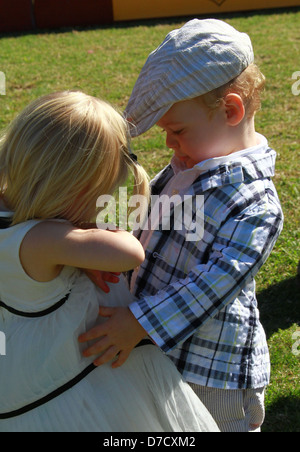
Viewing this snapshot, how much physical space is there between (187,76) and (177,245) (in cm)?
62

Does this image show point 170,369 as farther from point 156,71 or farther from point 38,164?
point 156,71

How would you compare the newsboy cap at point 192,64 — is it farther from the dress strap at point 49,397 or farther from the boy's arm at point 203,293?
the dress strap at point 49,397

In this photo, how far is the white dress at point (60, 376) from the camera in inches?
73.1

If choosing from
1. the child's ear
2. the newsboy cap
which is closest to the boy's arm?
the child's ear

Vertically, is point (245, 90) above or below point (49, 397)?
above

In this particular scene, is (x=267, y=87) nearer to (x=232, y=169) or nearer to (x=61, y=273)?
(x=232, y=169)

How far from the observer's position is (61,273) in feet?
6.30

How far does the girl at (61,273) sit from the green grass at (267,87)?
3.78ft

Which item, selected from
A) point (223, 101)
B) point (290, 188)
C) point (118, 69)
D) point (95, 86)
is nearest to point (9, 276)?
point (223, 101)

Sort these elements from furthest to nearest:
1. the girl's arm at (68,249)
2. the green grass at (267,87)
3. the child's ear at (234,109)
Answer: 1. the green grass at (267,87)
2. the child's ear at (234,109)
3. the girl's arm at (68,249)

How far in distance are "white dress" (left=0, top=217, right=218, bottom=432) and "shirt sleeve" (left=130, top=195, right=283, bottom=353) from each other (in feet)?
0.59

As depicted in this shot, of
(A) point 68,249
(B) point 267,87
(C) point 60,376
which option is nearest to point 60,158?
(A) point 68,249

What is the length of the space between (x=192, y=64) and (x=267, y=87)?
18.8ft

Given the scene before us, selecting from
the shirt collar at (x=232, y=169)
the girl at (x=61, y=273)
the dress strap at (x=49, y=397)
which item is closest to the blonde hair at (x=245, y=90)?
the shirt collar at (x=232, y=169)
